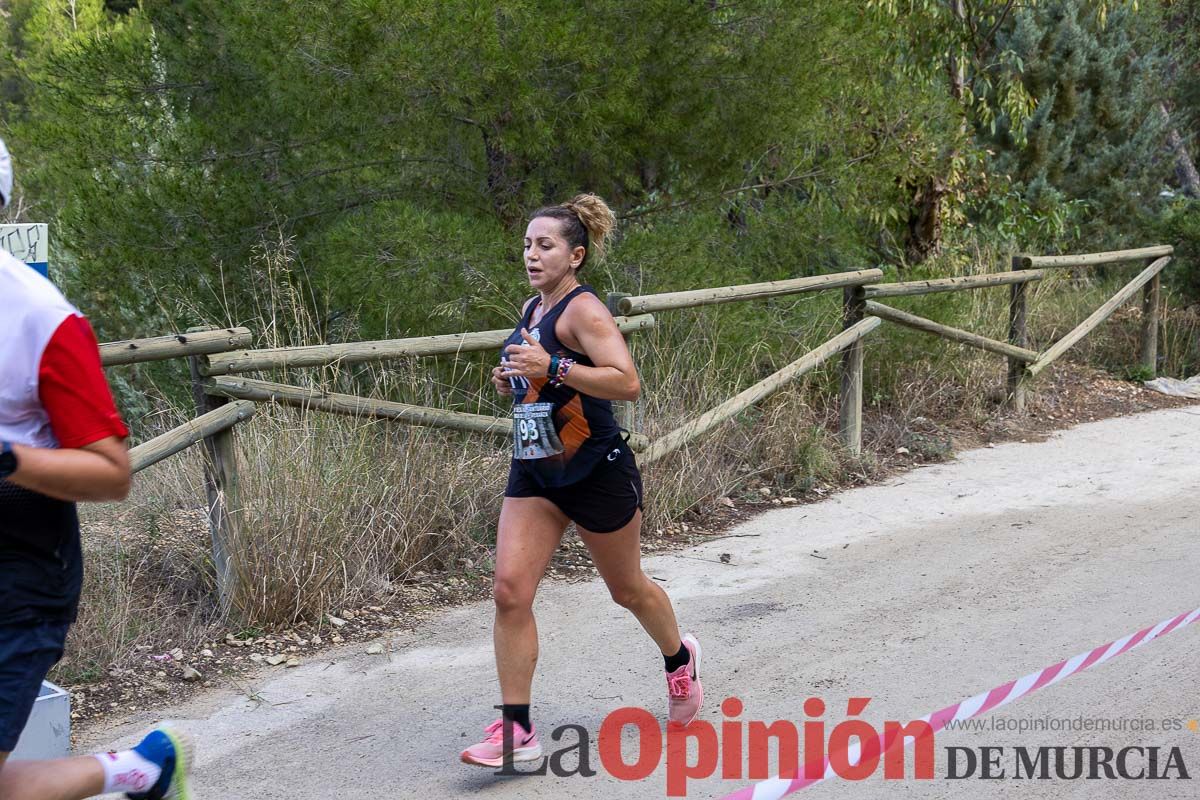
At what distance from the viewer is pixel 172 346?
469 centimetres

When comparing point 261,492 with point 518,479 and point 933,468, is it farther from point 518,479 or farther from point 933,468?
point 933,468

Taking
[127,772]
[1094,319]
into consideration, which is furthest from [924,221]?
[127,772]

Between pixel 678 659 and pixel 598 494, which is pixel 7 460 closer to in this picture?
pixel 598 494

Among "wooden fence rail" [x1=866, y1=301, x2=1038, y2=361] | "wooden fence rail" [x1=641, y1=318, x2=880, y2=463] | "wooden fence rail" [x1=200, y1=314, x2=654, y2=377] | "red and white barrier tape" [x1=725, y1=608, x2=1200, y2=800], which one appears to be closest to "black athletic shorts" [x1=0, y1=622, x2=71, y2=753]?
"red and white barrier tape" [x1=725, y1=608, x2=1200, y2=800]

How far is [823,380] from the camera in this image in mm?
8867

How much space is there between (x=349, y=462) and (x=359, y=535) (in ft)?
1.13

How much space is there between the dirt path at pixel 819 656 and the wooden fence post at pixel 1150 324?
15.8 feet

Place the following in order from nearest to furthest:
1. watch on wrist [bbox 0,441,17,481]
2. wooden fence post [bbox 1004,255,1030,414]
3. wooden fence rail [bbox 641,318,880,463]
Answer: watch on wrist [bbox 0,441,17,481]
wooden fence rail [bbox 641,318,880,463]
wooden fence post [bbox 1004,255,1030,414]

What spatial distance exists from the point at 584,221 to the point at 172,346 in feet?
5.84

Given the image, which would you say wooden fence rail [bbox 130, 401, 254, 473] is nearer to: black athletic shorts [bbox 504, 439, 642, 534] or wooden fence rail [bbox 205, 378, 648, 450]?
wooden fence rail [bbox 205, 378, 648, 450]

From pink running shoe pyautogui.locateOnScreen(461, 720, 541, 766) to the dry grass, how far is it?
5.43ft

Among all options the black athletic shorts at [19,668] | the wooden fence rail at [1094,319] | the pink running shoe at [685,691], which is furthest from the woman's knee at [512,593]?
the wooden fence rail at [1094,319]

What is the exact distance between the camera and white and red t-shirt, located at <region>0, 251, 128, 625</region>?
7.78ft

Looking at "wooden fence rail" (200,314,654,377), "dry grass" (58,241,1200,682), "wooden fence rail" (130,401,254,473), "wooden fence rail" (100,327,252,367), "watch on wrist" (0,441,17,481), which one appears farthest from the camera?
"dry grass" (58,241,1200,682)
